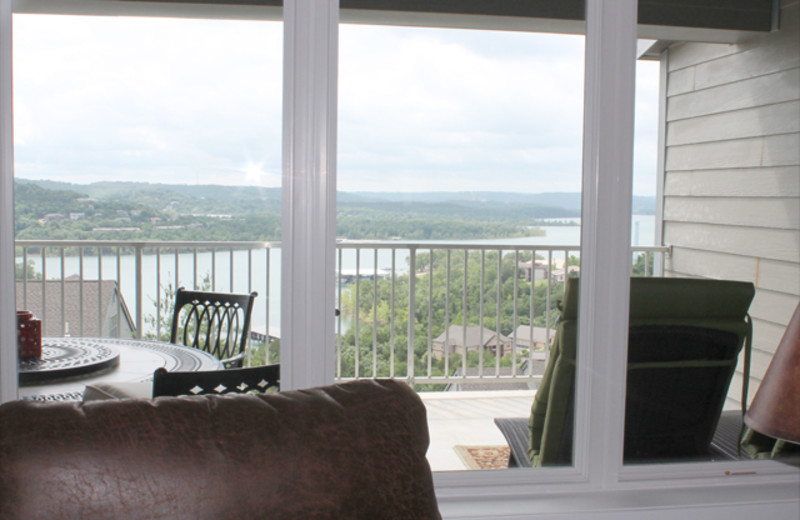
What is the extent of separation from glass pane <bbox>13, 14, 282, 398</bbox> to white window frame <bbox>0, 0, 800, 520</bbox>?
0.09m

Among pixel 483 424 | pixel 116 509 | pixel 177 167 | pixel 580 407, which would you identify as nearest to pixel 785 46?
pixel 580 407

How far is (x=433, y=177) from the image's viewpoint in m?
2.12

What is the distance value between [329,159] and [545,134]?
0.79 meters

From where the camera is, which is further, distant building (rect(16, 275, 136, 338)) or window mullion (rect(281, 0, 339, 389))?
distant building (rect(16, 275, 136, 338))

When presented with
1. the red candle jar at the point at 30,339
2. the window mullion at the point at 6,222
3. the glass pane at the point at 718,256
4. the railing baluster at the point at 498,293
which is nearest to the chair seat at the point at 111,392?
the window mullion at the point at 6,222

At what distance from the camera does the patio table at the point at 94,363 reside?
216 cm

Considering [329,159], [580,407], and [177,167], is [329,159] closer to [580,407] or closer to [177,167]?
[177,167]

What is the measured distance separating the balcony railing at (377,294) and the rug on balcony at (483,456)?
1.06 ft

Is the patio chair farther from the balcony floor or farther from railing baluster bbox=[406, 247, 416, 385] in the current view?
railing baluster bbox=[406, 247, 416, 385]

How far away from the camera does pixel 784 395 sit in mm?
1269

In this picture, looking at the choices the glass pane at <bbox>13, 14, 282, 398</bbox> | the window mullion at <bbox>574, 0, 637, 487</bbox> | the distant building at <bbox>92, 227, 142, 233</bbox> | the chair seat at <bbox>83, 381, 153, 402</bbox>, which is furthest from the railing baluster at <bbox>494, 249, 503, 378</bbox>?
the chair seat at <bbox>83, 381, 153, 402</bbox>

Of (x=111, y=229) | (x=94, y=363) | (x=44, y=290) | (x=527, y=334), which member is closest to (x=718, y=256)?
(x=527, y=334)

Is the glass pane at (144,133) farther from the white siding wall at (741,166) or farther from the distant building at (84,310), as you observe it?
the white siding wall at (741,166)

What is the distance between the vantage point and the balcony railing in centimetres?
225
